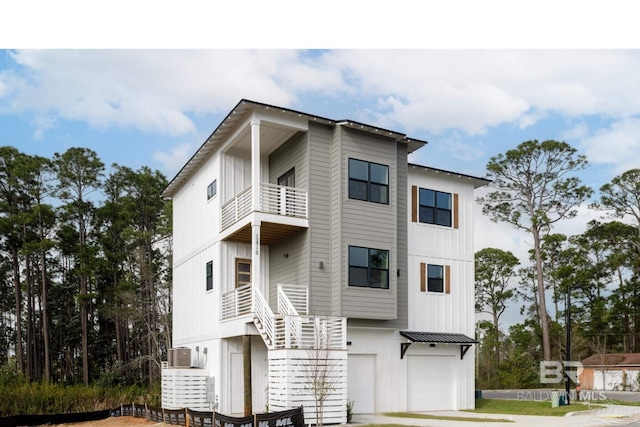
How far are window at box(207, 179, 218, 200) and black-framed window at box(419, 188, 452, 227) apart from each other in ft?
23.7

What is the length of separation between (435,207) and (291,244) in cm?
608

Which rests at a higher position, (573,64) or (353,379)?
(573,64)

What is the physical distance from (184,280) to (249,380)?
27.3 feet

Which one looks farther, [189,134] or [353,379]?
[189,134]

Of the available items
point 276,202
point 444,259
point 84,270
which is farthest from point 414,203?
point 84,270

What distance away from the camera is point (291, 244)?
2223 centimetres

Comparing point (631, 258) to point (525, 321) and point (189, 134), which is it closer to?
point (525, 321)

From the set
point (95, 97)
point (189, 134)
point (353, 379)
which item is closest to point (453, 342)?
point (353, 379)

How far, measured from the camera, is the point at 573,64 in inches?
1005

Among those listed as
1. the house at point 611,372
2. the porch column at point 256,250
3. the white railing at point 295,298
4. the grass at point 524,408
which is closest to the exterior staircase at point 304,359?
the white railing at point 295,298

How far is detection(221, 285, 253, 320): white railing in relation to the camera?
21375mm

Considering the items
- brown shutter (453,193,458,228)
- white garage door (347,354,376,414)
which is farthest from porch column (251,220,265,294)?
brown shutter (453,193,458,228)
